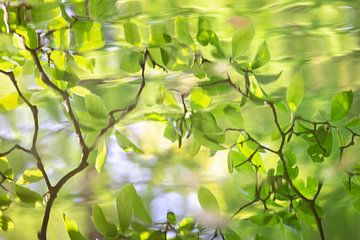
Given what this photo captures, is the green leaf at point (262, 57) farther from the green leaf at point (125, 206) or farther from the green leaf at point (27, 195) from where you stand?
the green leaf at point (27, 195)

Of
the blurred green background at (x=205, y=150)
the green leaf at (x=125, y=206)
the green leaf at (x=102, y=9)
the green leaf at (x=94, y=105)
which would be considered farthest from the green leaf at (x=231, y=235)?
the green leaf at (x=102, y=9)

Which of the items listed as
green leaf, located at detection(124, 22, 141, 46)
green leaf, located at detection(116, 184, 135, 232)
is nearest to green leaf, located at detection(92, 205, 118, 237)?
green leaf, located at detection(116, 184, 135, 232)

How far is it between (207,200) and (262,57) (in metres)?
0.21

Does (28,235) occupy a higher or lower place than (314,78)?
lower

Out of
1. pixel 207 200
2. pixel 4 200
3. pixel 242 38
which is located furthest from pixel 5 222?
pixel 242 38

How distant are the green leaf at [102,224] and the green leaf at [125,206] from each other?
0.5 inches

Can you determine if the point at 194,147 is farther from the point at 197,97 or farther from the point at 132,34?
the point at 132,34

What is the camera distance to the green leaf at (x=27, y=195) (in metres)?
0.75

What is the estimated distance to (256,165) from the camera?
2.43 ft

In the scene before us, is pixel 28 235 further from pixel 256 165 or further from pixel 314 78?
pixel 314 78

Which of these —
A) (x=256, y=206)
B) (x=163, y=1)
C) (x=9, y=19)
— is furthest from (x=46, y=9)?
(x=256, y=206)

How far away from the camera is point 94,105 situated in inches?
28.8

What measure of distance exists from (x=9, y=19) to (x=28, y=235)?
0.30m

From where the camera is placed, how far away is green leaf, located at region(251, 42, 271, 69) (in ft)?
2.39
